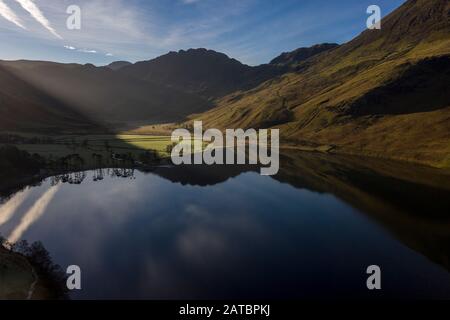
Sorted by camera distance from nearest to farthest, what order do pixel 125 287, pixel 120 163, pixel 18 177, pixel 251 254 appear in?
pixel 125 287 < pixel 251 254 < pixel 18 177 < pixel 120 163

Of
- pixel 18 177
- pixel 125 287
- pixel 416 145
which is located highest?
pixel 416 145

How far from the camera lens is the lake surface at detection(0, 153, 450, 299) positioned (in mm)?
59094

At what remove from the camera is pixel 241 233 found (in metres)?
84.6

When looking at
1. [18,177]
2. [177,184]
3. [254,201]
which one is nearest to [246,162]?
[177,184]

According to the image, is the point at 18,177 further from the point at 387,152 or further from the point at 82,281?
the point at 387,152

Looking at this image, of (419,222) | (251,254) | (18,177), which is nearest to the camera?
(251,254)

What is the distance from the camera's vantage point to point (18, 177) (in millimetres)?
129250

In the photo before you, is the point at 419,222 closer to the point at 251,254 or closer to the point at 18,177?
the point at 251,254

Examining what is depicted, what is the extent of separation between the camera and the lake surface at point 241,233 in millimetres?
59094

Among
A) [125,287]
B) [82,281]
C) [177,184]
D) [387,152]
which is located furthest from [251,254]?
[387,152]

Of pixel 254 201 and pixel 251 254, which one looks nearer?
pixel 251 254

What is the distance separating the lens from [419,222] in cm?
9375

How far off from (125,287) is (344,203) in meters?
79.4

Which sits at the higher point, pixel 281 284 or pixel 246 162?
pixel 246 162
